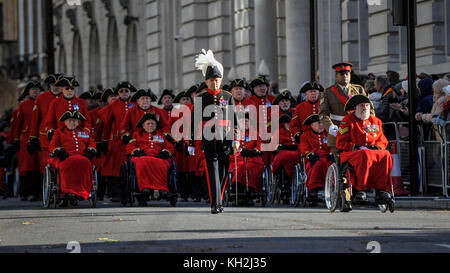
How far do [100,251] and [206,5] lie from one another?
78.2 ft

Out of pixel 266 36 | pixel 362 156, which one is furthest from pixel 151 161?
pixel 266 36

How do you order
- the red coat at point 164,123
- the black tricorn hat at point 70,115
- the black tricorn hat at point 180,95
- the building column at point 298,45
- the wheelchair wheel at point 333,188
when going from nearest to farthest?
1. the wheelchair wheel at point 333,188
2. the black tricorn hat at point 70,115
3. the red coat at point 164,123
4. the black tricorn hat at point 180,95
5. the building column at point 298,45

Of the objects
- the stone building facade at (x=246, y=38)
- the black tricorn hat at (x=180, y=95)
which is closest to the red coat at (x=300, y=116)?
the black tricorn hat at (x=180, y=95)

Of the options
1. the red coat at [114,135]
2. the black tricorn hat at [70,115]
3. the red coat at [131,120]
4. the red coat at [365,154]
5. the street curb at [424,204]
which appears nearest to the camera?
the red coat at [365,154]

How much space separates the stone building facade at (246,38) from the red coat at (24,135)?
6.76 meters

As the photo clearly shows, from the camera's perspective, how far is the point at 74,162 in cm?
1783

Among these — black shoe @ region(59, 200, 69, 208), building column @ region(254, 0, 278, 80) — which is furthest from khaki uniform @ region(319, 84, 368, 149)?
A: building column @ region(254, 0, 278, 80)

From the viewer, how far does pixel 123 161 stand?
20250mm

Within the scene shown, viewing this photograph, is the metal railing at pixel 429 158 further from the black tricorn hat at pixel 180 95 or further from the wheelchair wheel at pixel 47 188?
the wheelchair wheel at pixel 47 188

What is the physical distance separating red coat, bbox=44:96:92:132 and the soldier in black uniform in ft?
11.3

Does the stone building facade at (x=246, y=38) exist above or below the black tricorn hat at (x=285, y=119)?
above

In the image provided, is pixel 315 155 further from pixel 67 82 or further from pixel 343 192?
pixel 67 82

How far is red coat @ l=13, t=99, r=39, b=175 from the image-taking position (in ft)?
70.6

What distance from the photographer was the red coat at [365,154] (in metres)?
14.8
